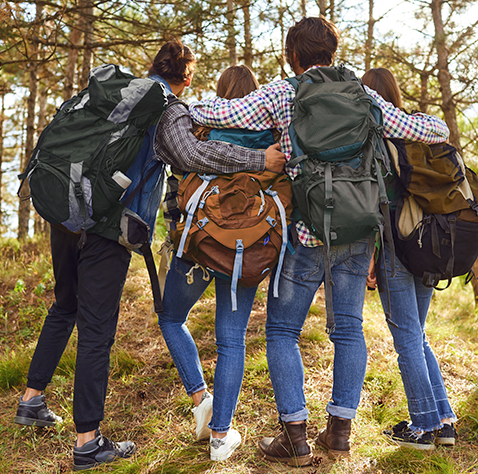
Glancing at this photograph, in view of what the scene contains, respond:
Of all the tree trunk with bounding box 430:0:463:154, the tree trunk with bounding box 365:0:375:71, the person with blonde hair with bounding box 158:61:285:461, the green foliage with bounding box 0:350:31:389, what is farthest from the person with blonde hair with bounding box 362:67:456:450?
the tree trunk with bounding box 365:0:375:71

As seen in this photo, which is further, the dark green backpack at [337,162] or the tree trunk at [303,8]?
the tree trunk at [303,8]

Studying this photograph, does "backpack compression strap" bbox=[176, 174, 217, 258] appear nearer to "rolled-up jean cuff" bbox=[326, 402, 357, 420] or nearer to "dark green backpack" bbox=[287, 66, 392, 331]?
"dark green backpack" bbox=[287, 66, 392, 331]

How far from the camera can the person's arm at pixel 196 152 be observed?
215cm

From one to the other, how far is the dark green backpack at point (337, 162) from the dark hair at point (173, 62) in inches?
30.8

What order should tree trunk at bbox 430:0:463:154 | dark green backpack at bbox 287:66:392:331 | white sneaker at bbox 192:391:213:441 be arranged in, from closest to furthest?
dark green backpack at bbox 287:66:392:331
white sneaker at bbox 192:391:213:441
tree trunk at bbox 430:0:463:154

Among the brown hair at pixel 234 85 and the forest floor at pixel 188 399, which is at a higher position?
the brown hair at pixel 234 85

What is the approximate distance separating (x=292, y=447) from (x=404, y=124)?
1.79 meters

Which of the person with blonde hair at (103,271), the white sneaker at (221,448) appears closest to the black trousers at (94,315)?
the person with blonde hair at (103,271)

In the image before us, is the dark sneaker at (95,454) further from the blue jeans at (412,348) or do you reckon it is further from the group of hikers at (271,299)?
the blue jeans at (412,348)

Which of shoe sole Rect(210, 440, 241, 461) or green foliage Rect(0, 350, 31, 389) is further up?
green foliage Rect(0, 350, 31, 389)

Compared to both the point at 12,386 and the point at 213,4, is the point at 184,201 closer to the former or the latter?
the point at 12,386

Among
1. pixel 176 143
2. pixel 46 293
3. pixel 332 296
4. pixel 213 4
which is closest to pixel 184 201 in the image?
pixel 176 143

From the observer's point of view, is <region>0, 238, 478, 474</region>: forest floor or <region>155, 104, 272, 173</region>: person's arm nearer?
<region>155, 104, 272, 173</region>: person's arm

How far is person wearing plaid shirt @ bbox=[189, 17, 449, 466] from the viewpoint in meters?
2.17
